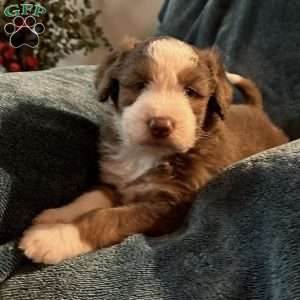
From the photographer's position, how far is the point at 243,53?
2488 mm

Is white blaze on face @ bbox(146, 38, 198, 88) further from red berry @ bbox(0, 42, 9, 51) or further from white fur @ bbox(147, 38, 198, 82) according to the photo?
red berry @ bbox(0, 42, 9, 51)

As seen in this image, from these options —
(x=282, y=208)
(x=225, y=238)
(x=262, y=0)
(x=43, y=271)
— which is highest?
(x=262, y=0)

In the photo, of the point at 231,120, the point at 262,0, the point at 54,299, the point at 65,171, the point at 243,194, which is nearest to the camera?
the point at 54,299

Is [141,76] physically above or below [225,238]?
above

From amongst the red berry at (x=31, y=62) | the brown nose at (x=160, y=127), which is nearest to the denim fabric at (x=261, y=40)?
the red berry at (x=31, y=62)

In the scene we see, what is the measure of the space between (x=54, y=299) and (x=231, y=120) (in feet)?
3.64

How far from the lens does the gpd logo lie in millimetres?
2576

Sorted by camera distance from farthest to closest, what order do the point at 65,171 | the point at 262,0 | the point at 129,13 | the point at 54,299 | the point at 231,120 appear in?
the point at 129,13, the point at 262,0, the point at 231,120, the point at 65,171, the point at 54,299

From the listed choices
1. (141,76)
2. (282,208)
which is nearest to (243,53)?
(141,76)

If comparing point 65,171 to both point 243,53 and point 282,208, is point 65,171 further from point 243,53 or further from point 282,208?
point 243,53

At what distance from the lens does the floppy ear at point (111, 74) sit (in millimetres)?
1720

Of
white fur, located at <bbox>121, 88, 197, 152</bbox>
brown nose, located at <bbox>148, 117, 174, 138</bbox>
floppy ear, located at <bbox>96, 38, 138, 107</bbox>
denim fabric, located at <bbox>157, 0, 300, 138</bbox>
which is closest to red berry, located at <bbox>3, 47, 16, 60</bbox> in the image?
denim fabric, located at <bbox>157, 0, 300, 138</bbox>

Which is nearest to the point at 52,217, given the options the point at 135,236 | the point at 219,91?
the point at 135,236

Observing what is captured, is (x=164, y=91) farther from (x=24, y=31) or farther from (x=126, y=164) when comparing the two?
(x=24, y=31)
